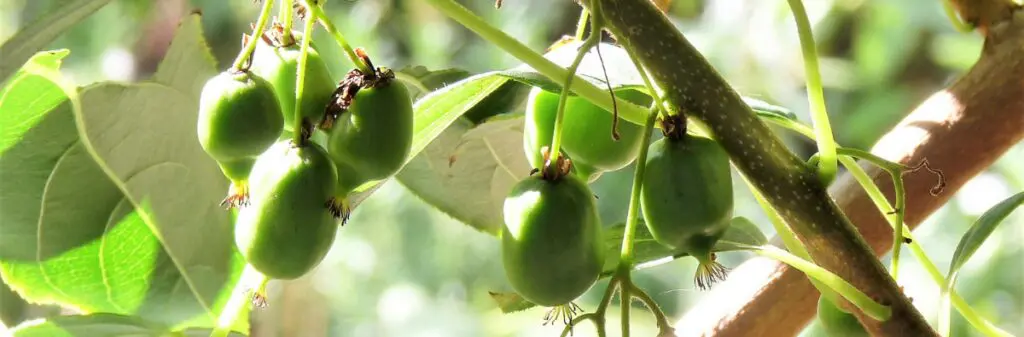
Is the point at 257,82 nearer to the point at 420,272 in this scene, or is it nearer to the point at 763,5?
the point at 763,5

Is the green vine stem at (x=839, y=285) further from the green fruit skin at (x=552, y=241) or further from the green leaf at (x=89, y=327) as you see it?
the green leaf at (x=89, y=327)

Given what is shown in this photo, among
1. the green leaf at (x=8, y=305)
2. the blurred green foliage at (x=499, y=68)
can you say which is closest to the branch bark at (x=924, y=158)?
the green leaf at (x=8, y=305)

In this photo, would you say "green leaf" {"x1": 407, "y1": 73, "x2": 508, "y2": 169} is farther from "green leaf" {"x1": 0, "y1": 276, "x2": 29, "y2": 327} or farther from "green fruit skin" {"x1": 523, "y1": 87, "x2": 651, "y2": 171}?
"green leaf" {"x1": 0, "y1": 276, "x2": 29, "y2": 327}

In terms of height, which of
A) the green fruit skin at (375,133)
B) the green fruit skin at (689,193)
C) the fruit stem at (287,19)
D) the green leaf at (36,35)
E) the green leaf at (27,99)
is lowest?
the green fruit skin at (689,193)

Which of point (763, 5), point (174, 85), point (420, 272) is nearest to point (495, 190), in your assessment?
point (174, 85)

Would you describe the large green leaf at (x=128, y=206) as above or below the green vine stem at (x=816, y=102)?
above
